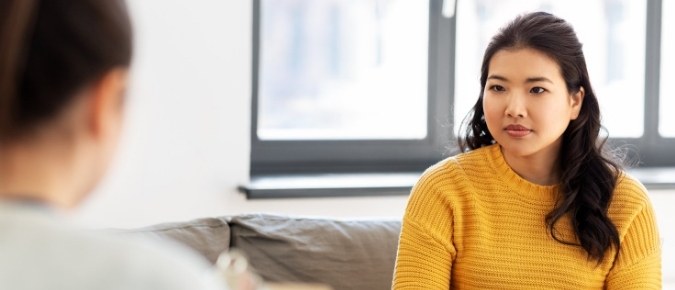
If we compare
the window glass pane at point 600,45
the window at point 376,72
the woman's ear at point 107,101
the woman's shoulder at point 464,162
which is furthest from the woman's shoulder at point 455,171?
the woman's ear at point 107,101

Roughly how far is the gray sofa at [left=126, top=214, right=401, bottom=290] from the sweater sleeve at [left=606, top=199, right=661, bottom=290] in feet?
1.68

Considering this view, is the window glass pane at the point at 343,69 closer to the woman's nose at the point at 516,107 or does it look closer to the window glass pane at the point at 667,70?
the window glass pane at the point at 667,70

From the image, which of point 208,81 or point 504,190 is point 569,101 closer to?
point 504,190

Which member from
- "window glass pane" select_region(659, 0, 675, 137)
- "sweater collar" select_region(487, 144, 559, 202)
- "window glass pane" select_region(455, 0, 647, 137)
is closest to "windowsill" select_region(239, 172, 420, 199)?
"window glass pane" select_region(455, 0, 647, 137)

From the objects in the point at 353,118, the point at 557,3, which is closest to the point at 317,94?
the point at 353,118

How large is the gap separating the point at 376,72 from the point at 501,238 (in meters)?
1.53

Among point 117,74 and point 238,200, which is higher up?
point 117,74

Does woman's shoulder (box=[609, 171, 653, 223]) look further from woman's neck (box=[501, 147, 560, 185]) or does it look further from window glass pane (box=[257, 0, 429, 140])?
window glass pane (box=[257, 0, 429, 140])

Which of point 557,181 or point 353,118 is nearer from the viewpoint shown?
point 557,181

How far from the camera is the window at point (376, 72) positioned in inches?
143

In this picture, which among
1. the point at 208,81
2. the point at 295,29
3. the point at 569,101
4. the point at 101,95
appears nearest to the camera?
the point at 101,95

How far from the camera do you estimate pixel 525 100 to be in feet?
7.35

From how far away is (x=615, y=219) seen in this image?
7.59 feet

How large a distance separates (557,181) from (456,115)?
4.72ft
